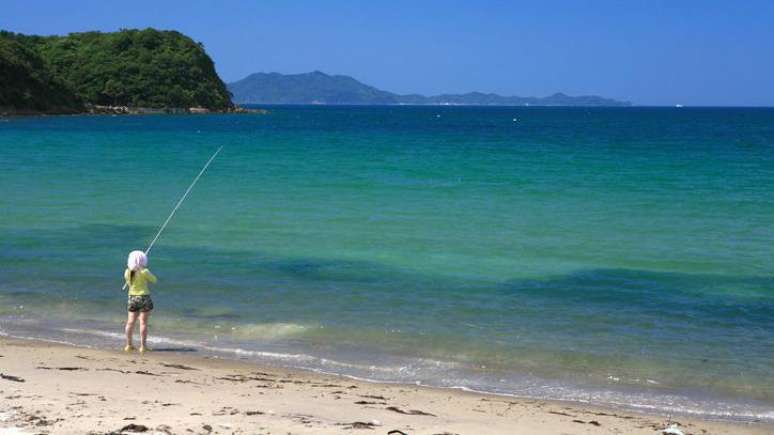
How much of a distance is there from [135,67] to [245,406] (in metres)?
128

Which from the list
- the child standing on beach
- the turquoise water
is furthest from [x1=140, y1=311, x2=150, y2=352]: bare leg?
the turquoise water

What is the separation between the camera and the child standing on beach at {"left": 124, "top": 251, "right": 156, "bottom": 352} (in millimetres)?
9539

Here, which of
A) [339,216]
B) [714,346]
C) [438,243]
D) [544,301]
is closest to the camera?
[714,346]

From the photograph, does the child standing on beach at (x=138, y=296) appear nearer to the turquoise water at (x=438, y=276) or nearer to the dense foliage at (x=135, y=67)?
the turquoise water at (x=438, y=276)

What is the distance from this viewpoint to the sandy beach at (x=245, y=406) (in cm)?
618

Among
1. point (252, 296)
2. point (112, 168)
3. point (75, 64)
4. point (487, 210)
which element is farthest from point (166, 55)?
point (252, 296)

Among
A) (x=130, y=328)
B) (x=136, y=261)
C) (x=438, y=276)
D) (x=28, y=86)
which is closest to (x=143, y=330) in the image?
(x=130, y=328)

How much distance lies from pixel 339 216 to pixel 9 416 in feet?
47.9

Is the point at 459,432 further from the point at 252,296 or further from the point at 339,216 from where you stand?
the point at 339,216

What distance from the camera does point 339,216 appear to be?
67.7 feet

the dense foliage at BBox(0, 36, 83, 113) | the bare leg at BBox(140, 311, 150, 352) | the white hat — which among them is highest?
the dense foliage at BBox(0, 36, 83, 113)

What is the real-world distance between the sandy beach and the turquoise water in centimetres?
69

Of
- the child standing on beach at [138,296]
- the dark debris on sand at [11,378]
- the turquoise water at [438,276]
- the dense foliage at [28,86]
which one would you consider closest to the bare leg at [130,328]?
the child standing on beach at [138,296]

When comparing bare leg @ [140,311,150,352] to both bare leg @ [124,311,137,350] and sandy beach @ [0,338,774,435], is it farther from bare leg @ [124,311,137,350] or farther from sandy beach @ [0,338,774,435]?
sandy beach @ [0,338,774,435]
